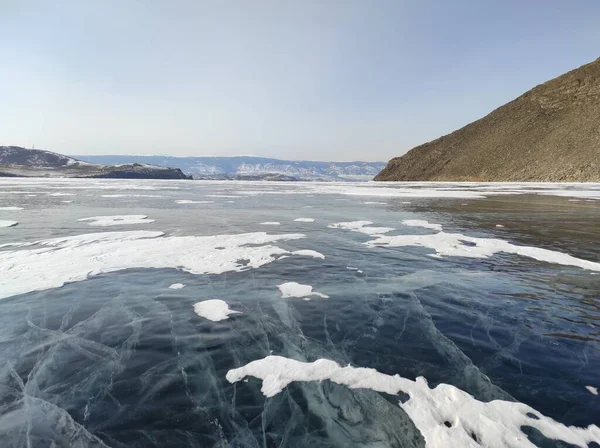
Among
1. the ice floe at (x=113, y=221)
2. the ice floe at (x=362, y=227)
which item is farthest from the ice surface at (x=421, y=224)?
Result: the ice floe at (x=113, y=221)

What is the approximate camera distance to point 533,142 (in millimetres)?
90625

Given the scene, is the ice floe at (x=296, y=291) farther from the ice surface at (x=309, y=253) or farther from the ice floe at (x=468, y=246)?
the ice floe at (x=468, y=246)

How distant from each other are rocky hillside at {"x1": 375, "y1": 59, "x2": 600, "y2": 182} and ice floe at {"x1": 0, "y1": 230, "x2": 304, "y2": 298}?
83812 millimetres

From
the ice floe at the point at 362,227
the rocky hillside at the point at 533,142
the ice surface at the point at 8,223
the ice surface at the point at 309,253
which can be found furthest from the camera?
the rocky hillside at the point at 533,142

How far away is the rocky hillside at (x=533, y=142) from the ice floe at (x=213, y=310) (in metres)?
86.6

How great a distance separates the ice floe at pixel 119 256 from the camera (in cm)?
802

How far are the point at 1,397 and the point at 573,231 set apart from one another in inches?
677

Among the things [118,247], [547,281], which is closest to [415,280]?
[547,281]

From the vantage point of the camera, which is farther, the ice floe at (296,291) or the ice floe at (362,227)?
the ice floe at (362,227)

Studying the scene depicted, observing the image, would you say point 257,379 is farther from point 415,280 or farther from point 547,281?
point 547,281

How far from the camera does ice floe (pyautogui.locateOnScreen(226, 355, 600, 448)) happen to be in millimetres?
3287

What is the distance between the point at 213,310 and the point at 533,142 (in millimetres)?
108884

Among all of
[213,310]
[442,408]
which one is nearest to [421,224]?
[213,310]

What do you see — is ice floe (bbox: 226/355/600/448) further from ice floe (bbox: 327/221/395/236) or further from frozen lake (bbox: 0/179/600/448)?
ice floe (bbox: 327/221/395/236)
